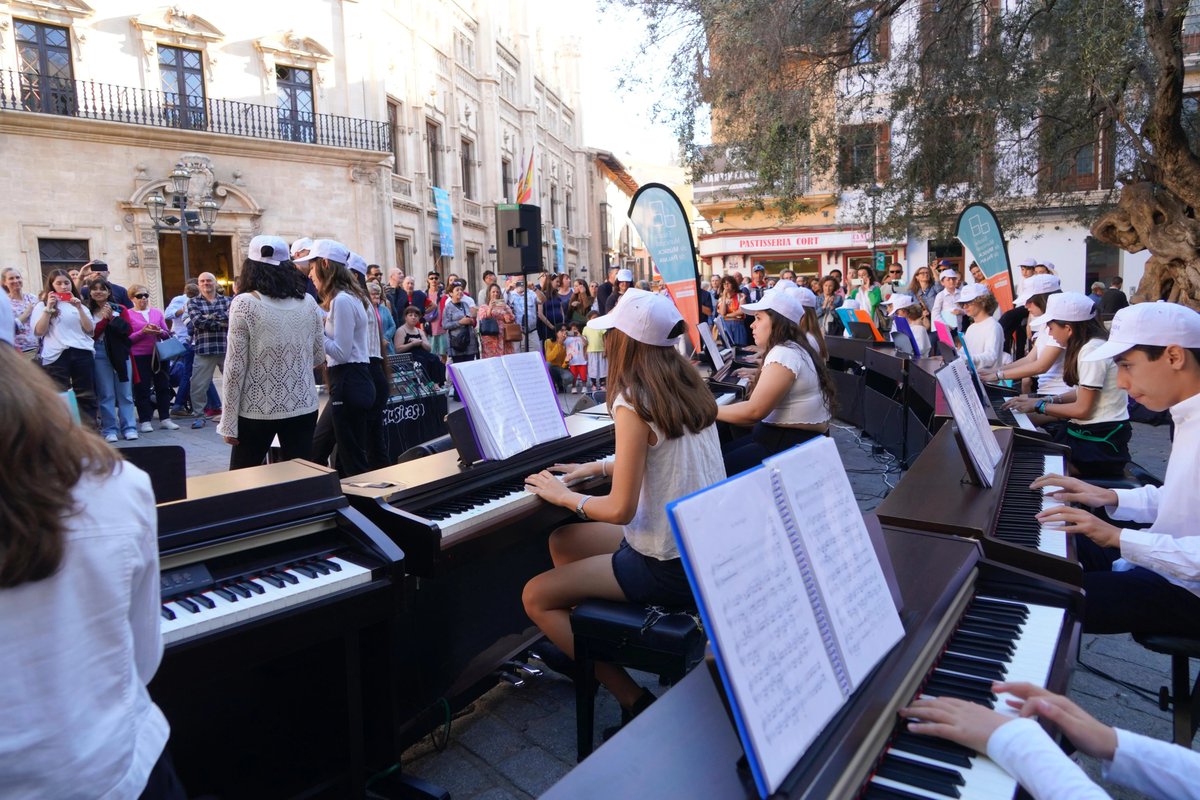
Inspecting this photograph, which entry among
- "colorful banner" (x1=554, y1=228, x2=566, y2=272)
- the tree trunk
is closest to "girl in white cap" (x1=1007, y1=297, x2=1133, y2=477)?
the tree trunk

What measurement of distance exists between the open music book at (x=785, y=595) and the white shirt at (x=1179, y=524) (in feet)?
4.50

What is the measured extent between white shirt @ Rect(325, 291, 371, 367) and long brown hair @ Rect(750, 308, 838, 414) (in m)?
2.62

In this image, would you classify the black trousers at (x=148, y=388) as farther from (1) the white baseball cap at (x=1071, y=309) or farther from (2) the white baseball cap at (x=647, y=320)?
(1) the white baseball cap at (x=1071, y=309)

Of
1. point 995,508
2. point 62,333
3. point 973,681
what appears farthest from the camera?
point 62,333

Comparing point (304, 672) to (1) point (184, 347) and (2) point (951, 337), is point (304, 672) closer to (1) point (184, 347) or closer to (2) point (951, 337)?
(2) point (951, 337)

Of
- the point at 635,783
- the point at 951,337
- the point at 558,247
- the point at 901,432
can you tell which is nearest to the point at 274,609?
the point at 635,783

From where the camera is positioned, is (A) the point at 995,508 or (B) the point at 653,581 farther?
(A) the point at 995,508

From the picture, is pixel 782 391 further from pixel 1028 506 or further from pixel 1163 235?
pixel 1163 235

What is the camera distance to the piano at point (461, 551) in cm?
292

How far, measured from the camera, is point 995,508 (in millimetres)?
2920

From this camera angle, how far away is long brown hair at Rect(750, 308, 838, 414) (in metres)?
5.02

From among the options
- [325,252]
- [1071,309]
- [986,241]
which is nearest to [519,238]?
[325,252]

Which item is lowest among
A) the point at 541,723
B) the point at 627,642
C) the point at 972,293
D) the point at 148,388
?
the point at 541,723

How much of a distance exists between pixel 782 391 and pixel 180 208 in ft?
66.9
